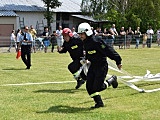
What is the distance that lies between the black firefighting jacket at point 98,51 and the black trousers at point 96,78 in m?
0.11

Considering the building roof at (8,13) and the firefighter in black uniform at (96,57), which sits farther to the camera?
the building roof at (8,13)

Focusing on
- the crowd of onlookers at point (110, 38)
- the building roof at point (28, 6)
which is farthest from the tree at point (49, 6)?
the crowd of onlookers at point (110, 38)

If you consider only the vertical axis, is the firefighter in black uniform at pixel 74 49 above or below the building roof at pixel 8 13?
below

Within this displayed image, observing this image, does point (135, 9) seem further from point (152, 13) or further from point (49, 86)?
point (49, 86)

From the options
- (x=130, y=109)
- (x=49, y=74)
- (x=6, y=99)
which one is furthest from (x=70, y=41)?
(x=49, y=74)

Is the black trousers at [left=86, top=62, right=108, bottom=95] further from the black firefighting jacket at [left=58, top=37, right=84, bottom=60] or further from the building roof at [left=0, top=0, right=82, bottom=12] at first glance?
the building roof at [left=0, top=0, right=82, bottom=12]

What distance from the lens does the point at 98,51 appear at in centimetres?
Answer: 813

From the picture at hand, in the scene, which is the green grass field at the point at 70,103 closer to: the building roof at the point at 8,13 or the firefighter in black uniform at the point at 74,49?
the firefighter in black uniform at the point at 74,49

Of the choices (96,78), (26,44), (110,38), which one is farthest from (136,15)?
(96,78)

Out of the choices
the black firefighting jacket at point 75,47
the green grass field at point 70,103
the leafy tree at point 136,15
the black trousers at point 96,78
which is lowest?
the green grass field at point 70,103

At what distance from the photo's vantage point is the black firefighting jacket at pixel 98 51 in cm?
807

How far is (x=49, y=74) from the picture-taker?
14.5m

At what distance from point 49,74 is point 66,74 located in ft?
2.06

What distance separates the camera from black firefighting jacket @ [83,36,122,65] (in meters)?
8.07
